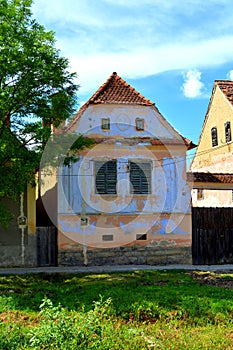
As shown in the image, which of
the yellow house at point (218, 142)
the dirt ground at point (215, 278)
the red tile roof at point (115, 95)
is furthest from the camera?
the yellow house at point (218, 142)

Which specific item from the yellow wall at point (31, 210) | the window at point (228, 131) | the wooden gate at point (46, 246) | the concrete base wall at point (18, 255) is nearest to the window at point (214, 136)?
the window at point (228, 131)

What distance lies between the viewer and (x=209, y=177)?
21359 mm

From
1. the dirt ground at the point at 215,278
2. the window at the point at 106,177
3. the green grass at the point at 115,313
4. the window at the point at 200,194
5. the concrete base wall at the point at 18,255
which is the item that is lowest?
the dirt ground at the point at 215,278

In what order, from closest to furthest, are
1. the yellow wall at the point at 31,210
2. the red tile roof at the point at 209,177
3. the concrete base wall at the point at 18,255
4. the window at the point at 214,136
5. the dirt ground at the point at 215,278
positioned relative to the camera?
the dirt ground at the point at 215,278 < the concrete base wall at the point at 18,255 < the yellow wall at the point at 31,210 < the red tile roof at the point at 209,177 < the window at the point at 214,136

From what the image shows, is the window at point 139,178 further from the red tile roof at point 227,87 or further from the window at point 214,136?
the window at point 214,136

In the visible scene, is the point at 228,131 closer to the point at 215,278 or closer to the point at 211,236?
the point at 211,236

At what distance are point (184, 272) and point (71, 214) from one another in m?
4.73

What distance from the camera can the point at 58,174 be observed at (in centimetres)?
1698

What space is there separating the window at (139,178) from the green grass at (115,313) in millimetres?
4590

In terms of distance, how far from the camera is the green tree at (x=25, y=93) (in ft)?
40.6

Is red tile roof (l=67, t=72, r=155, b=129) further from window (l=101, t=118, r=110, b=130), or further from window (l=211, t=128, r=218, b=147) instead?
window (l=211, t=128, r=218, b=147)

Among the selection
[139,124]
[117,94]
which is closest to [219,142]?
[139,124]

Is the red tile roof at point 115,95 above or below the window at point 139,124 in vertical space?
above

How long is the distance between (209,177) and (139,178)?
207 inches
